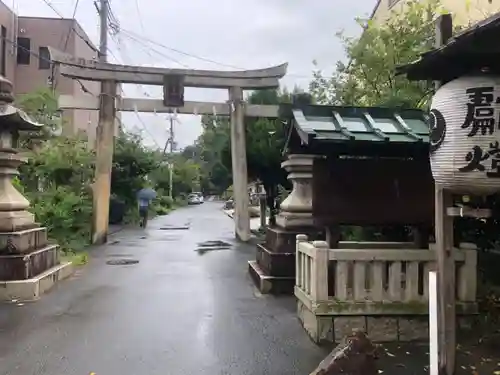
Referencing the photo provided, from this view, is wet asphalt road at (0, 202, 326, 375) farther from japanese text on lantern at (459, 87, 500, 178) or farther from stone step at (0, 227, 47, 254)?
japanese text on lantern at (459, 87, 500, 178)

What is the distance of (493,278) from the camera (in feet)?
27.3

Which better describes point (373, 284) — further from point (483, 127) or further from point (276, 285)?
point (276, 285)

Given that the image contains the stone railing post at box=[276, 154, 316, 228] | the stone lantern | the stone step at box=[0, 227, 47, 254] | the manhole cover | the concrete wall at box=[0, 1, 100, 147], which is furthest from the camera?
the concrete wall at box=[0, 1, 100, 147]

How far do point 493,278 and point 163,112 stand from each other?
43.5 feet

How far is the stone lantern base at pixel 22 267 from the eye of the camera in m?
8.78

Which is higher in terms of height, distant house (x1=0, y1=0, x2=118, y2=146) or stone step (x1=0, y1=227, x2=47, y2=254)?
distant house (x1=0, y1=0, x2=118, y2=146)

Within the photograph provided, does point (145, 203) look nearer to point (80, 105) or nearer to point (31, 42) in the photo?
point (80, 105)

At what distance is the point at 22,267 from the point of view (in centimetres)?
898

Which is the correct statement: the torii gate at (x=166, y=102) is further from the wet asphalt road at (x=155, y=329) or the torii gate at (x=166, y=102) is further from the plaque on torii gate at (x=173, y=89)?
the wet asphalt road at (x=155, y=329)

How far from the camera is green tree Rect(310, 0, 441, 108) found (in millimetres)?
12000

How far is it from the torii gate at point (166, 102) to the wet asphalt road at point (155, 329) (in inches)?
247

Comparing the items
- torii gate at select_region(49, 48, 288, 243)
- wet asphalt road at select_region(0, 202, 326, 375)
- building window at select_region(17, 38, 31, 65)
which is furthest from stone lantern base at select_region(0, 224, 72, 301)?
building window at select_region(17, 38, 31, 65)

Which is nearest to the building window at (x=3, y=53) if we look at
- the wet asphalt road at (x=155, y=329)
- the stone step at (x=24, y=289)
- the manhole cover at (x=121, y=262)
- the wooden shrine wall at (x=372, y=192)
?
the manhole cover at (x=121, y=262)

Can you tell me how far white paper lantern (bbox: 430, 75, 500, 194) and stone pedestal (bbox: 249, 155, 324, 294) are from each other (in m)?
4.75
